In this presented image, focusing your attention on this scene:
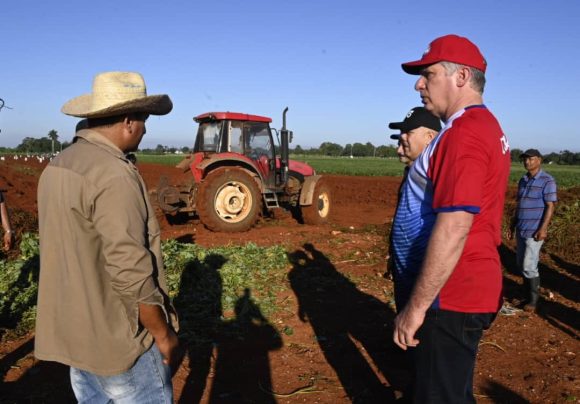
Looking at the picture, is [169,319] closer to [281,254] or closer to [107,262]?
[107,262]

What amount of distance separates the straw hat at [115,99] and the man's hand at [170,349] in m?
0.88

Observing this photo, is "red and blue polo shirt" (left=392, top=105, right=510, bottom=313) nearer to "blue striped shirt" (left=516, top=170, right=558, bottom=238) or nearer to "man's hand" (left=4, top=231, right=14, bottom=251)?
"man's hand" (left=4, top=231, right=14, bottom=251)

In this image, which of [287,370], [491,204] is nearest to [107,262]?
[491,204]

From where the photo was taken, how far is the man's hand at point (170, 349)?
1917 mm

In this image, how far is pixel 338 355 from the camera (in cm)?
462

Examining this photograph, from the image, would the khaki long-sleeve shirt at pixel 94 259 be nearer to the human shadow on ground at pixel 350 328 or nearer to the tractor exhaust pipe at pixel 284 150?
the human shadow on ground at pixel 350 328

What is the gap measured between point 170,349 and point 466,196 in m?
1.25

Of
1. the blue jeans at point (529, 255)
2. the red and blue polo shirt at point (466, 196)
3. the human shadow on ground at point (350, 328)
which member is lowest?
the human shadow on ground at point (350, 328)

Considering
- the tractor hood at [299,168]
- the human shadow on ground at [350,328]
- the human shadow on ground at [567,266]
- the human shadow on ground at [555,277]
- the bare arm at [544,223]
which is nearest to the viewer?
the human shadow on ground at [350,328]

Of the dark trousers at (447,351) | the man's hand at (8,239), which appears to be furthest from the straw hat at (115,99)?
the man's hand at (8,239)

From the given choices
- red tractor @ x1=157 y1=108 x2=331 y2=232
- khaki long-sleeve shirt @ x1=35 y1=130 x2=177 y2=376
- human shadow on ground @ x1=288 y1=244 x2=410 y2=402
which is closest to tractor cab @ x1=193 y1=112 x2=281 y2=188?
red tractor @ x1=157 y1=108 x2=331 y2=232

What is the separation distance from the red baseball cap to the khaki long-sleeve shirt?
4.26 feet

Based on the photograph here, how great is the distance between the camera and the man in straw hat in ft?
5.83

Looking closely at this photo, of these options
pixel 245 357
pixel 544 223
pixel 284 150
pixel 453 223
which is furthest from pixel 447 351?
pixel 284 150
